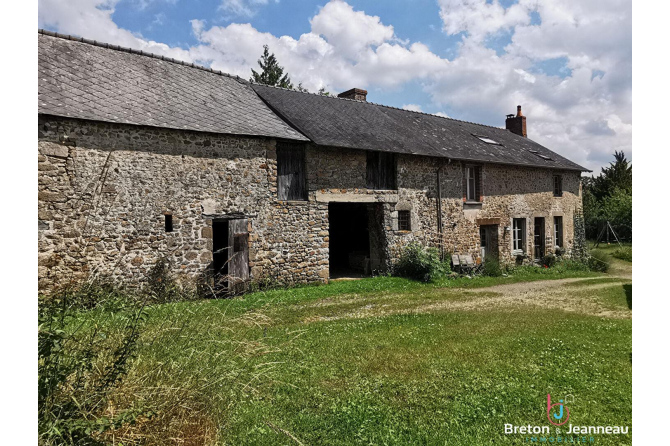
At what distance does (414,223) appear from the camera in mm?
12711

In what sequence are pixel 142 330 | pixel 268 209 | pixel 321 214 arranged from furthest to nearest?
pixel 321 214
pixel 268 209
pixel 142 330

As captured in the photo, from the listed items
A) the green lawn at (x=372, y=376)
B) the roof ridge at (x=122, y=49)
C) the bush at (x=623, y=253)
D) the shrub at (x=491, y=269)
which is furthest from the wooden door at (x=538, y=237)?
the roof ridge at (x=122, y=49)

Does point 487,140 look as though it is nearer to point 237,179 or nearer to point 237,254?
point 237,179

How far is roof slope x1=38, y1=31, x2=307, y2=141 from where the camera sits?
26.6ft

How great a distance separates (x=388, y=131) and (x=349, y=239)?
397 centimetres

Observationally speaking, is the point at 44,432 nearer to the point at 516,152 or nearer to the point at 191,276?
the point at 191,276

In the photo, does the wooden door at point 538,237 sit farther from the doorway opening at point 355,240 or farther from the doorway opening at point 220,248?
the doorway opening at point 220,248

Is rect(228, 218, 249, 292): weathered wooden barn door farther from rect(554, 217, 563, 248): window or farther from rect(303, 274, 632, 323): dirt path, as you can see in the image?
rect(554, 217, 563, 248): window

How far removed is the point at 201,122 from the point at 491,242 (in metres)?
11.0

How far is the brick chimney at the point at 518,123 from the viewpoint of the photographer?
21.2 m

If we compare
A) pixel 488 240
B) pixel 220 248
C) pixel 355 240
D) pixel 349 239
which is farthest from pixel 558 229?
pixel 220 248

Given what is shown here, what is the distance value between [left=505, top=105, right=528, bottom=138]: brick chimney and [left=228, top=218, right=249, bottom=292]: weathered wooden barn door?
17174mm
